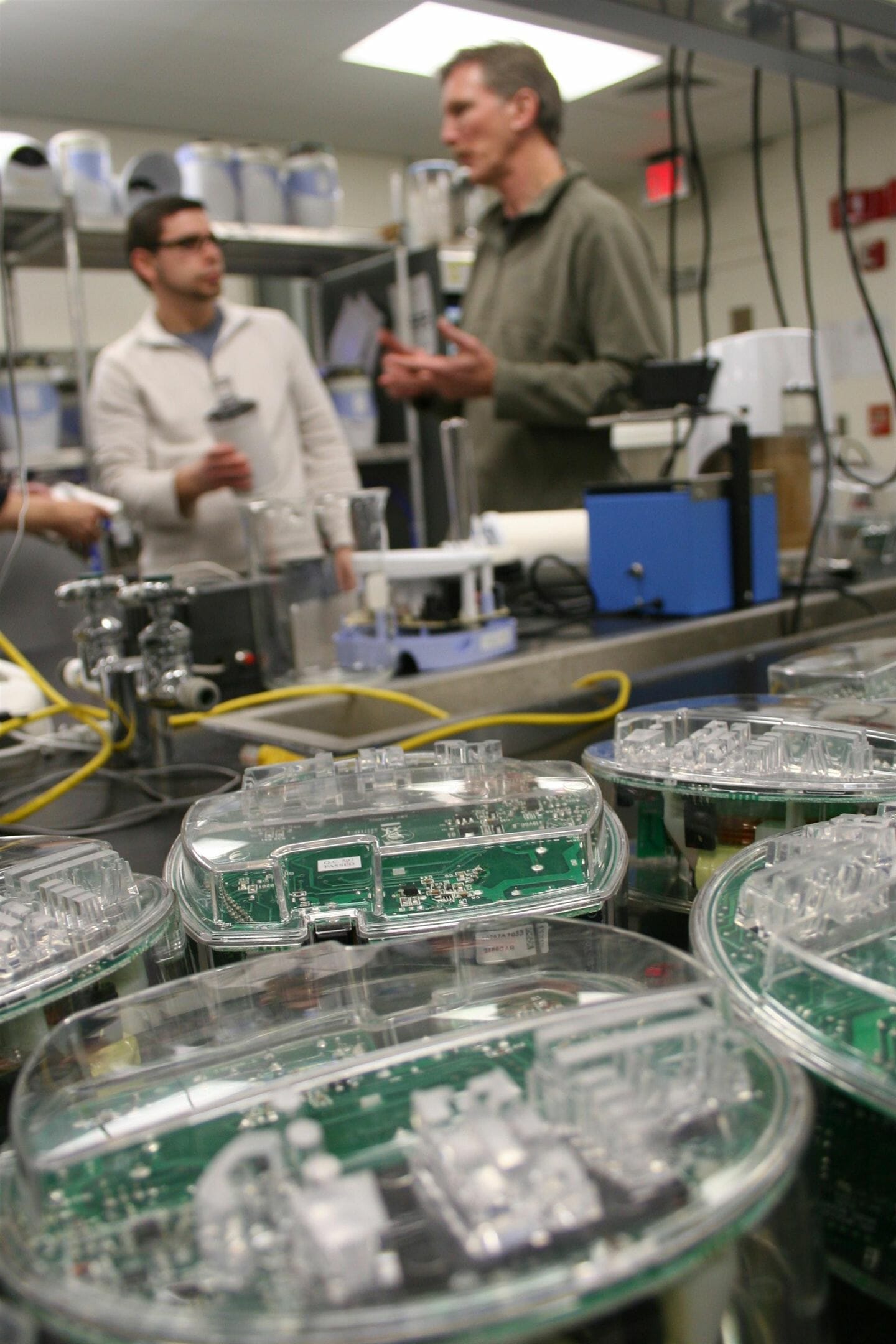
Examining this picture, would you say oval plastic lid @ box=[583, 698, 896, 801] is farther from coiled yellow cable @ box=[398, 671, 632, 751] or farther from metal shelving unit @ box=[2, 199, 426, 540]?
metal shelving unit @ box=[2, 199, 426, 540]

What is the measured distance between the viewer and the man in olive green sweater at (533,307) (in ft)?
6.58

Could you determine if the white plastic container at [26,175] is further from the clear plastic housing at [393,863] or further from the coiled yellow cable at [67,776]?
the clear plastic housing at [393,863]

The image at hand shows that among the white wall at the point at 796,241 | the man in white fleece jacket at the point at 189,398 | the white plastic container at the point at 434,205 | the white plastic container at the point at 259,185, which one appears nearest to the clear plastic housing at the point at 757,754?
the man in white fleece jacket at the point at 189,398

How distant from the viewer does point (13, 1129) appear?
28 cm

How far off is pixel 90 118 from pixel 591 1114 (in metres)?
5.30

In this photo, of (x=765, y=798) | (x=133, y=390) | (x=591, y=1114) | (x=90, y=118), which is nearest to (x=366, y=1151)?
(x=591, y=1114)

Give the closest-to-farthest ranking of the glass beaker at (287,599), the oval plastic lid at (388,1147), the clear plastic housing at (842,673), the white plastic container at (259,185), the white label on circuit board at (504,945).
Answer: the oval plastic lid at (388,1147) < the white label on circuit board at (504,945) < the clear plastic housing at (842,673) < the glass beaker at (287,599) < the white plastic container at (259,185)

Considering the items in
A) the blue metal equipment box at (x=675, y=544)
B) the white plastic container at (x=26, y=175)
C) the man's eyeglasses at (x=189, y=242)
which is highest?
the white plastic container at (x=26, y=175)

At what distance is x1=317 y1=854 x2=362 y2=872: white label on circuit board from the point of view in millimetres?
459

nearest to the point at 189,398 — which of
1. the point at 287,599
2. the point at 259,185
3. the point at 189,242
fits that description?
the point at 189,242

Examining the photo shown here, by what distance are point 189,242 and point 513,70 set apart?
0.82 m

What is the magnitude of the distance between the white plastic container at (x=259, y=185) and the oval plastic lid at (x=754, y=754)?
3.14 m

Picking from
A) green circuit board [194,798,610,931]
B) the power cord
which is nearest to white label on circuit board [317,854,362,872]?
green circuit board [194,798,610,931]

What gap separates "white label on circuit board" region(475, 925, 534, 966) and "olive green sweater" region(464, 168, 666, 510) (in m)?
1.70
